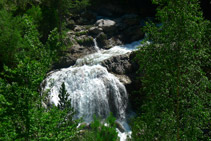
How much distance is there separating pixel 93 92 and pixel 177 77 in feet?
29.3

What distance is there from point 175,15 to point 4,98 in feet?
14.5

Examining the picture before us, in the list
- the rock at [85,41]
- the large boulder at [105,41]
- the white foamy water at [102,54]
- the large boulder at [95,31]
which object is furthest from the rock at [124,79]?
the large boulder at [95,31]

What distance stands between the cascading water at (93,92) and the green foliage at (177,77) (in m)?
7.68

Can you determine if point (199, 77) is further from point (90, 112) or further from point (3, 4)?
point (3, 4)

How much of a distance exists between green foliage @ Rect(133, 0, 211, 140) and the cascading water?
25.2 ft

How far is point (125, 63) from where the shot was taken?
15.6 metres

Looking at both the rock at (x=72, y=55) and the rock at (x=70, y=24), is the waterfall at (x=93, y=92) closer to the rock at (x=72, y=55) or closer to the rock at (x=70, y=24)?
the rock at (x=72, y=55)

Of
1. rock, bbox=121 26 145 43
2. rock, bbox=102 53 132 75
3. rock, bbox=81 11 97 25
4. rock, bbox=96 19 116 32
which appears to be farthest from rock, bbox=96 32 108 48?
rock, bbox=102 53 132 75

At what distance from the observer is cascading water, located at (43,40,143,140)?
42.6 ft

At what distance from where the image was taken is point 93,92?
44.1 ft

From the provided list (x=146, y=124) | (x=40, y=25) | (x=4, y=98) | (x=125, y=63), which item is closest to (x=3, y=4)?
(x=40, y=25)

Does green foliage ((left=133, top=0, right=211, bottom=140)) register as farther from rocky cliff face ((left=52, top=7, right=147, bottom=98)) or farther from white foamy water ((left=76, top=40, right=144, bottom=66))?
white foamy water ((left=76, top=40, right=144, bottom=66))

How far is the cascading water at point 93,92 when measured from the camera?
13.0 m

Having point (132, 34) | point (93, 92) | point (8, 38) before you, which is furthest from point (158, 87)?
point (132, 34)
